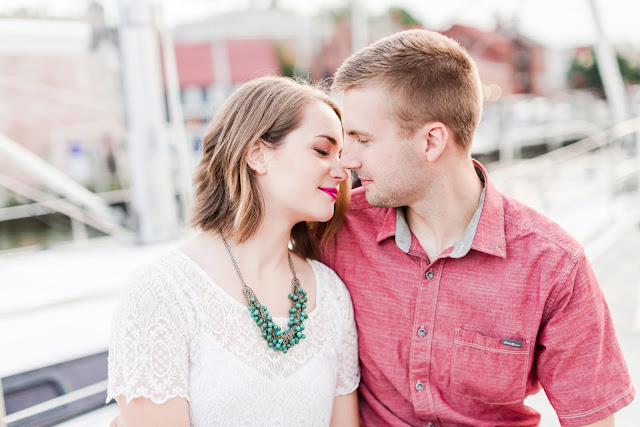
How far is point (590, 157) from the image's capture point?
24.7 ft

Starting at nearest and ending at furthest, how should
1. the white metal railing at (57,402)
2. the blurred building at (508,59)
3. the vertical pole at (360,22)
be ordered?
the white metal railing at (57,402)
the vertical pole at (360,22)
the blurred building at (508,59)

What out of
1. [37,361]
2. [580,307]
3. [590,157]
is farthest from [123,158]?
[580,307]

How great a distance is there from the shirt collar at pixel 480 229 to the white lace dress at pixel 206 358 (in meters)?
0.34

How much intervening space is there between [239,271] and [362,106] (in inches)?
22.1

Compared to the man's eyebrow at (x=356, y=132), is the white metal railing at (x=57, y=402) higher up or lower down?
lower down

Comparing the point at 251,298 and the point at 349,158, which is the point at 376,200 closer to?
the point at 349,158

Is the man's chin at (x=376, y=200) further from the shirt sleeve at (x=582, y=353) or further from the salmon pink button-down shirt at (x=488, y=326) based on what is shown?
the shirt sleeve at (x=582, y=353)

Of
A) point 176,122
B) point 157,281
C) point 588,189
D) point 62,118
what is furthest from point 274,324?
point 62,118

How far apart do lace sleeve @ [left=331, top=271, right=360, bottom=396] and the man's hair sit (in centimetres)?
52

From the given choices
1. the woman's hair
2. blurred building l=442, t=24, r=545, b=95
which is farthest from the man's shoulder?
blurred building l=442, t=24, r=545, b=95

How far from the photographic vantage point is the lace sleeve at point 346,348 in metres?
1.71

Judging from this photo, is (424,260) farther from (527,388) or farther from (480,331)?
(527,388)

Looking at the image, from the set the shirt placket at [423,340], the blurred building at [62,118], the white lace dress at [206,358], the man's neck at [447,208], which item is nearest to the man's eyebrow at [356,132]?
the man's neck at [447,208]

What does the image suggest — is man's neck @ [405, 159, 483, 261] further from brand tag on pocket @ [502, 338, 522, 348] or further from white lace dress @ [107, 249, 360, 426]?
white lace dress @ [107, 249, 360, 426]
